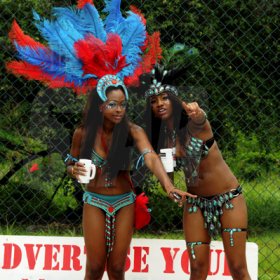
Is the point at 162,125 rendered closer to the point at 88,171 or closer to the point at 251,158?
the point at 88,171

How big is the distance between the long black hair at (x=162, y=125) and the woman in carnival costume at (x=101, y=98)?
7.1 inches

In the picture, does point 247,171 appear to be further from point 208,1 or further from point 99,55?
point 99,55

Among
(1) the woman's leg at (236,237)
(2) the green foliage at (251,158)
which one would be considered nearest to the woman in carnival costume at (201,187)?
(1) the woman's leg at (236,237)

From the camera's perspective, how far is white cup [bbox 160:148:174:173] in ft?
16.0

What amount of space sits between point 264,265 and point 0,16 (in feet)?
10.0

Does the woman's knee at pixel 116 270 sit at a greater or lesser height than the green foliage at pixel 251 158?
lesser

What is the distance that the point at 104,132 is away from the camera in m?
5.12

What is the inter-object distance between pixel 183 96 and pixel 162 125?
90 cm

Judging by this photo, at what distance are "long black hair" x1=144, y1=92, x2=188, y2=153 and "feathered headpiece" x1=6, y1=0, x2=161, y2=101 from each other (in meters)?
0.28

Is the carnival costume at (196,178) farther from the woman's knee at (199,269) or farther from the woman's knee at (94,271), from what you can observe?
the woman's knee at (94,271)

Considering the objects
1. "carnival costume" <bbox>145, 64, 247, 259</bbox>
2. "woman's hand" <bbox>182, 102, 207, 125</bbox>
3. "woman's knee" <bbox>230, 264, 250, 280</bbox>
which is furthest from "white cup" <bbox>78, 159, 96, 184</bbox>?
"woman's knee" <bbox>230, 264, 250, 280</bbox>

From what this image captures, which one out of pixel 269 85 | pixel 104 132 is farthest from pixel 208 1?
pixel 104 132

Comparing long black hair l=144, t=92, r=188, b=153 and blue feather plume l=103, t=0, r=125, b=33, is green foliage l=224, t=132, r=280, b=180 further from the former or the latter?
blue feather plume l=103, t=0, r=125, b=33

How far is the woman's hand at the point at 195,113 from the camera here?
4840mm
